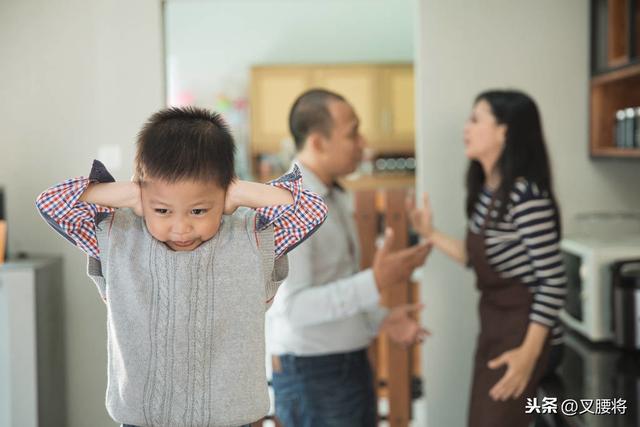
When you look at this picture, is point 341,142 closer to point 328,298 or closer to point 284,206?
point 328,298

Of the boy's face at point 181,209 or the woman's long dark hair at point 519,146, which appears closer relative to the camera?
the boy's face at point 181,209

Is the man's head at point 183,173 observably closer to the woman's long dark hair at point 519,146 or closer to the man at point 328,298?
the man at point 328,298

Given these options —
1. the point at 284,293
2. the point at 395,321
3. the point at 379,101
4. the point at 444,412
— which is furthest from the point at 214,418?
the point at 379,101

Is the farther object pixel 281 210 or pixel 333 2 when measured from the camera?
pixel 333 2

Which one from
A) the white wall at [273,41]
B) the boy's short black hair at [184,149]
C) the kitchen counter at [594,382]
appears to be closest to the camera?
the boy's short black hair at [184,149]

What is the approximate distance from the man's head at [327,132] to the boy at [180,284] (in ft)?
2.56

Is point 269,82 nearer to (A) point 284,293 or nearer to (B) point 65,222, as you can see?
(A) point 284,293

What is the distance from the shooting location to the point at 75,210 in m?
1.02

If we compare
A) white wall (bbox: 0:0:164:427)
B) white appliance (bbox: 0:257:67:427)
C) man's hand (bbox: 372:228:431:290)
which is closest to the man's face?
man's hand (bbox: 372:228:431:290)

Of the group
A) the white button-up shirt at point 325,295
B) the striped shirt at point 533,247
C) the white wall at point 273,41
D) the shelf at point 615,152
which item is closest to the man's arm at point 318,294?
the white button-up shirt at point 325,295

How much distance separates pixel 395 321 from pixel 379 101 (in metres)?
4.42

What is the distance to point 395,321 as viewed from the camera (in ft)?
6.49

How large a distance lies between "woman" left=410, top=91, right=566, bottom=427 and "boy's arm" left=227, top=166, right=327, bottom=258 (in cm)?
84

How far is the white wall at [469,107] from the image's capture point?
2434 mm
